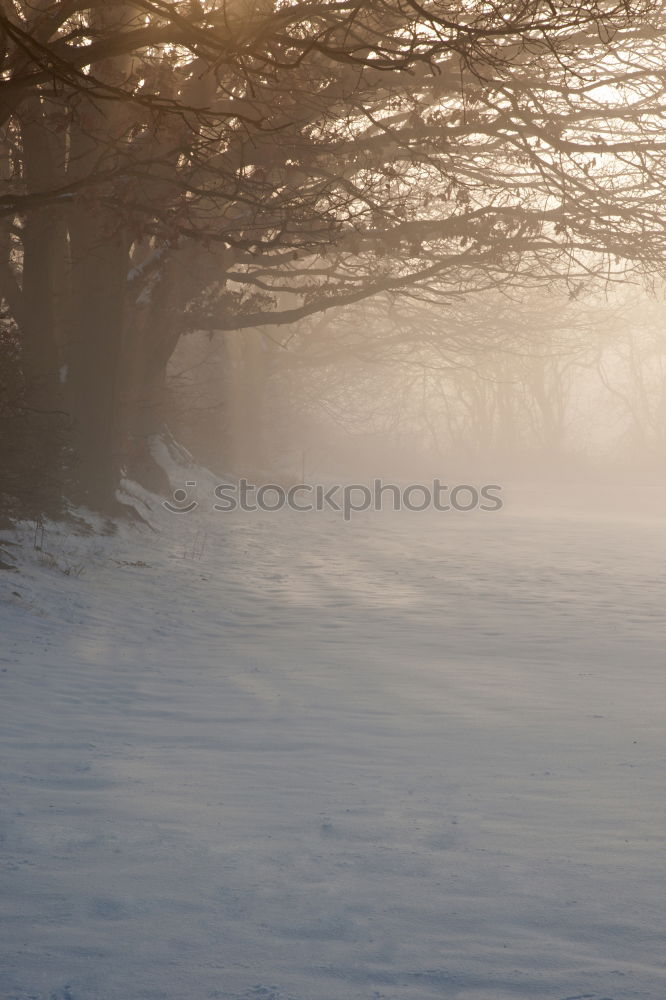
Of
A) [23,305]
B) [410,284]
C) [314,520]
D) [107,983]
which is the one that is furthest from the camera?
[314,520]

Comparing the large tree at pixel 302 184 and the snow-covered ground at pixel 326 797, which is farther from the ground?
the large tree at pixel 302 184

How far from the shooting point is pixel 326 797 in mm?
5117

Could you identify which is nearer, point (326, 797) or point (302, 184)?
point (326, 797)

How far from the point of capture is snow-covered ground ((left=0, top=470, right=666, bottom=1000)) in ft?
11.3

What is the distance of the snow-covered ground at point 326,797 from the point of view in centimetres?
345

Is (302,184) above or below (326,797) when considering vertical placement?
above

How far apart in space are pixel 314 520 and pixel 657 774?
17.6 meters

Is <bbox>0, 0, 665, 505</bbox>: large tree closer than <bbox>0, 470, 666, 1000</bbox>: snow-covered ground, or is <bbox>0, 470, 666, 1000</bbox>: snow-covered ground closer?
<bbox>0, 470, 666, 1000</bbox>: snow-covered ground

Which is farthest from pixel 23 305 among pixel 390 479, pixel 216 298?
pixel 390 479

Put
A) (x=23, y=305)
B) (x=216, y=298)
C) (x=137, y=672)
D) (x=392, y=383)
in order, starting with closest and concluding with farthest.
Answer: (x=137, y=672) < (x=23, y=305) < (x=216, y=298) < (x=392, y=383)

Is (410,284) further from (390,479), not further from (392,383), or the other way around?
(392,383)

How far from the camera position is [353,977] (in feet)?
11.0

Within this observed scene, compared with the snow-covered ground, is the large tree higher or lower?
higher

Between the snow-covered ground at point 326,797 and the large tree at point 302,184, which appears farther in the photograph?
the large tree at point 302,184
